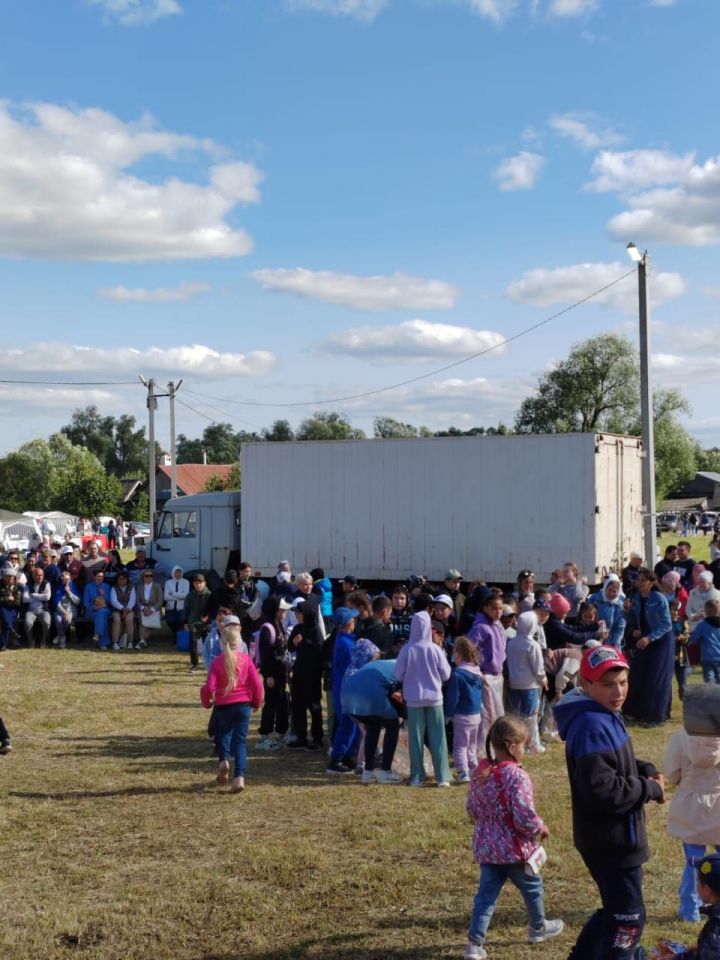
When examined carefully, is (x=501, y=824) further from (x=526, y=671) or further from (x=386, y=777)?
(x=526, y=671)

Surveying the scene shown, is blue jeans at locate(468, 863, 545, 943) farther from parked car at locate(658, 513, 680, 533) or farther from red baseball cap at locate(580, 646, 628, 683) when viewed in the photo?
parked car at locate(658, 513, 680, 533)

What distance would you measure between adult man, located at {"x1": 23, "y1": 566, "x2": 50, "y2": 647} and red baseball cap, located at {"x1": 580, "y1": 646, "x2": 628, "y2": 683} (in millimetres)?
16334

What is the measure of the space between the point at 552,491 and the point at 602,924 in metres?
14.8

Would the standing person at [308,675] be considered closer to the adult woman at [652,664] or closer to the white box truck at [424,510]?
the adult woman at [652,664]

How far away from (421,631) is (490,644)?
1290 mm

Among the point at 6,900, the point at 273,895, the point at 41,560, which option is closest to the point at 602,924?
the point at 273,895

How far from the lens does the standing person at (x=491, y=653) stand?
1037 centimetres

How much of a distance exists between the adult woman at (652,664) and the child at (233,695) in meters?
5.11

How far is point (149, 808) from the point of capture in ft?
28.9

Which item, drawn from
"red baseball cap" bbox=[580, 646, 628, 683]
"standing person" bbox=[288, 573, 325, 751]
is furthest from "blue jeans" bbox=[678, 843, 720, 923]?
"standing person" bbox=[288, 573, 325, 751]

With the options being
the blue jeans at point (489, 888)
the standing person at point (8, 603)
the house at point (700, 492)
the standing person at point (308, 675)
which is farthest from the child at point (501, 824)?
the house at point (700, 492)

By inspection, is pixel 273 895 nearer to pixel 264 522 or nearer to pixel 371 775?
pixel 371 775

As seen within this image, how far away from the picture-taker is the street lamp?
19875 mm

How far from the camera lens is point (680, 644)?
13828mm
